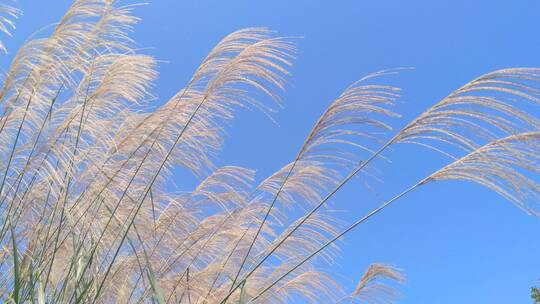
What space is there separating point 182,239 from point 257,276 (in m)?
0.68

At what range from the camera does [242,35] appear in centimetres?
265

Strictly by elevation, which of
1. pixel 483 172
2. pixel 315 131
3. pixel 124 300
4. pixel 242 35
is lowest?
pixel 124 300

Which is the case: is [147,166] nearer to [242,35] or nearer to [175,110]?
[175,110]

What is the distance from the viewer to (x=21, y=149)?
2678mm

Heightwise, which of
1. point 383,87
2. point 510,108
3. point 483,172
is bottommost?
point 483,172

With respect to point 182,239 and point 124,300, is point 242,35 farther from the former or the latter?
point 124,300

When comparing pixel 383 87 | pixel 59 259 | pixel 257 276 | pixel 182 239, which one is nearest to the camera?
pixel 383 87

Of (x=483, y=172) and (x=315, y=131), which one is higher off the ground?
(x=315, y=131)

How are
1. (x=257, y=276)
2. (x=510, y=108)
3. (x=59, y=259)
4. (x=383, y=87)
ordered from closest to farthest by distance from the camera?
(x=510, y=108) → (x=383, y=87) → (x=59, y=259) → (x=257, y=276)

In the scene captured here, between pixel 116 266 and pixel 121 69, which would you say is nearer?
pixel 121 69

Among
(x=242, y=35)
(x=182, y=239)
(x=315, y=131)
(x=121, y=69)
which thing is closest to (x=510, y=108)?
(x=315, y=131)

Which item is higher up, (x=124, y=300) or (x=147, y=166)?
(x=147, y=166)

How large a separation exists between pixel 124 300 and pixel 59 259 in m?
0.40

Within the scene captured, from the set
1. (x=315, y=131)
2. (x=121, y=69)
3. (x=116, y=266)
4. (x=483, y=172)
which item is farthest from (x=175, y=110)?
(x=483, y=172)
